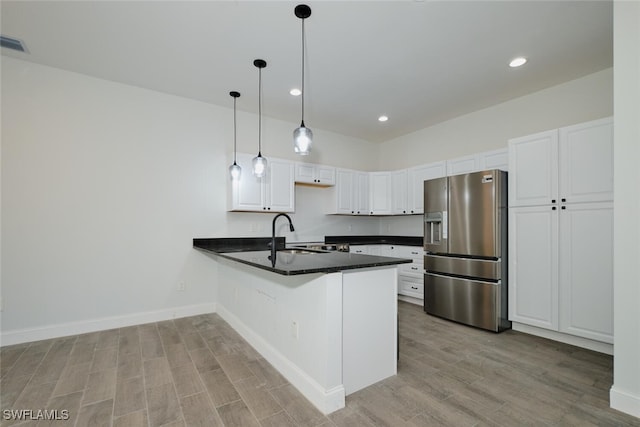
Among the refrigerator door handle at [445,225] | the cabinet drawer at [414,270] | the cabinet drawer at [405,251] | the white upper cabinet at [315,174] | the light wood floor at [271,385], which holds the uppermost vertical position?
the white upper cabinet at [315,174]

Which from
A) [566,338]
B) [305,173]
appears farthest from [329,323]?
[305,173]

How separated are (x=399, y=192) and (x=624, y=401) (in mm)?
3522

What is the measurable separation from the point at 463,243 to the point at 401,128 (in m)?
2.40

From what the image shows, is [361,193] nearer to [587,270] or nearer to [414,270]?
[414,270]

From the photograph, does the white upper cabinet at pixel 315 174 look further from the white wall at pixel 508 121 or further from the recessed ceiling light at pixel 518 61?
the recessed ceiling light at pixel 518 61

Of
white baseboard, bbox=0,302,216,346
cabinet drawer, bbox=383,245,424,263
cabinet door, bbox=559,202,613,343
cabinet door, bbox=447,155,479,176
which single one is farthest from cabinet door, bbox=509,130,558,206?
white baseboard, bbox=0,302,216,346

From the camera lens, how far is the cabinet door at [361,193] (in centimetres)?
505

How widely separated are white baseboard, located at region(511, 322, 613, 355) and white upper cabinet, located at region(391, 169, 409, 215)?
2.21 metres

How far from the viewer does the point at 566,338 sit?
287cm

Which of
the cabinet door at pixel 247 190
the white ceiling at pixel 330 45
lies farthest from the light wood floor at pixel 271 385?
the white ceiling at pixel 330 45

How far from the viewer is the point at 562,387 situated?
2076 mm

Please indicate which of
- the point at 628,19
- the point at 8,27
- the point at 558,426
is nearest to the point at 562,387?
the point at 558,426

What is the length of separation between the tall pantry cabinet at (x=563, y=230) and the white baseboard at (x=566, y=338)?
77 millimetres

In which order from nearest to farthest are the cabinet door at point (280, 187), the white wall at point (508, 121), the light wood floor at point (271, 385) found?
the light wood floor at point (271, 385) < the white wall at point (508, 121) < the cabinet door at point (280, 187)
